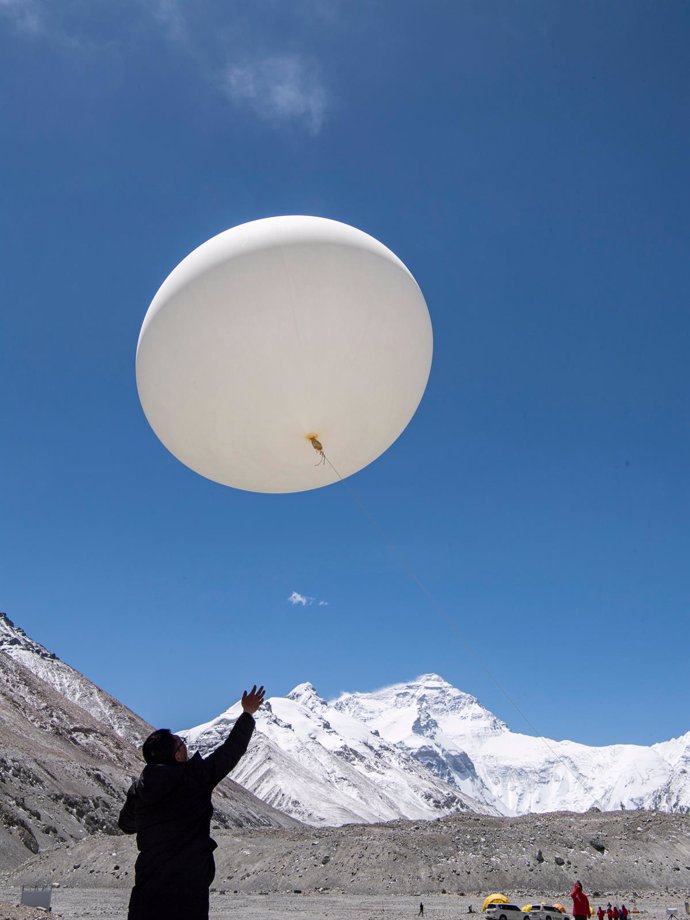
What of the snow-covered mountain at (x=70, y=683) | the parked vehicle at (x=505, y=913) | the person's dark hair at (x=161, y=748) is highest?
the snow-covered mountain at (x=70, y=683)

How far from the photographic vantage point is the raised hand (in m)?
4.17

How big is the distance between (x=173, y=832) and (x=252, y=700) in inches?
33.4

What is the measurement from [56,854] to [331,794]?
479 ft

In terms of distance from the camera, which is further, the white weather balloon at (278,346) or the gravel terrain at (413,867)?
the gravel terrain at (413,867)

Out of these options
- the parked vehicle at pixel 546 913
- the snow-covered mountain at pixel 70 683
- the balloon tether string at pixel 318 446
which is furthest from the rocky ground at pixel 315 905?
the snow-covered mountain at pixel 70 683

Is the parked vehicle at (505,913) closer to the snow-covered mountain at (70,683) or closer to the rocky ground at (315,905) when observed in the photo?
the rocky ground at (315,905)

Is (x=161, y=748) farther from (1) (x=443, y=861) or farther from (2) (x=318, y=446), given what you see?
(1) (x=443, y=861)

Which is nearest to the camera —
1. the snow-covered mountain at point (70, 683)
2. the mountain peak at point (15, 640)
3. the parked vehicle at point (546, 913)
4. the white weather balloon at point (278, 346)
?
the white weather balloon at point (278, 346)

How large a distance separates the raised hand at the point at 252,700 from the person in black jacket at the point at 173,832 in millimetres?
388

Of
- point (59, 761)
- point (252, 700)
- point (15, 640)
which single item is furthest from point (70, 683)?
point (252, 700)

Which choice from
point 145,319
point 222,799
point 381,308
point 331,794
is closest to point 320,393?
point 381,308

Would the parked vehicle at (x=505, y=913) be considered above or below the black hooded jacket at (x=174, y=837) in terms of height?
above

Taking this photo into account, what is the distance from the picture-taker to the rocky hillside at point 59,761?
5919cm

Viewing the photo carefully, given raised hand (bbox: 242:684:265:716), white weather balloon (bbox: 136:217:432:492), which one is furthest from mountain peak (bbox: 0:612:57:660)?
raised hand (bbox: 242:684:265:716)
